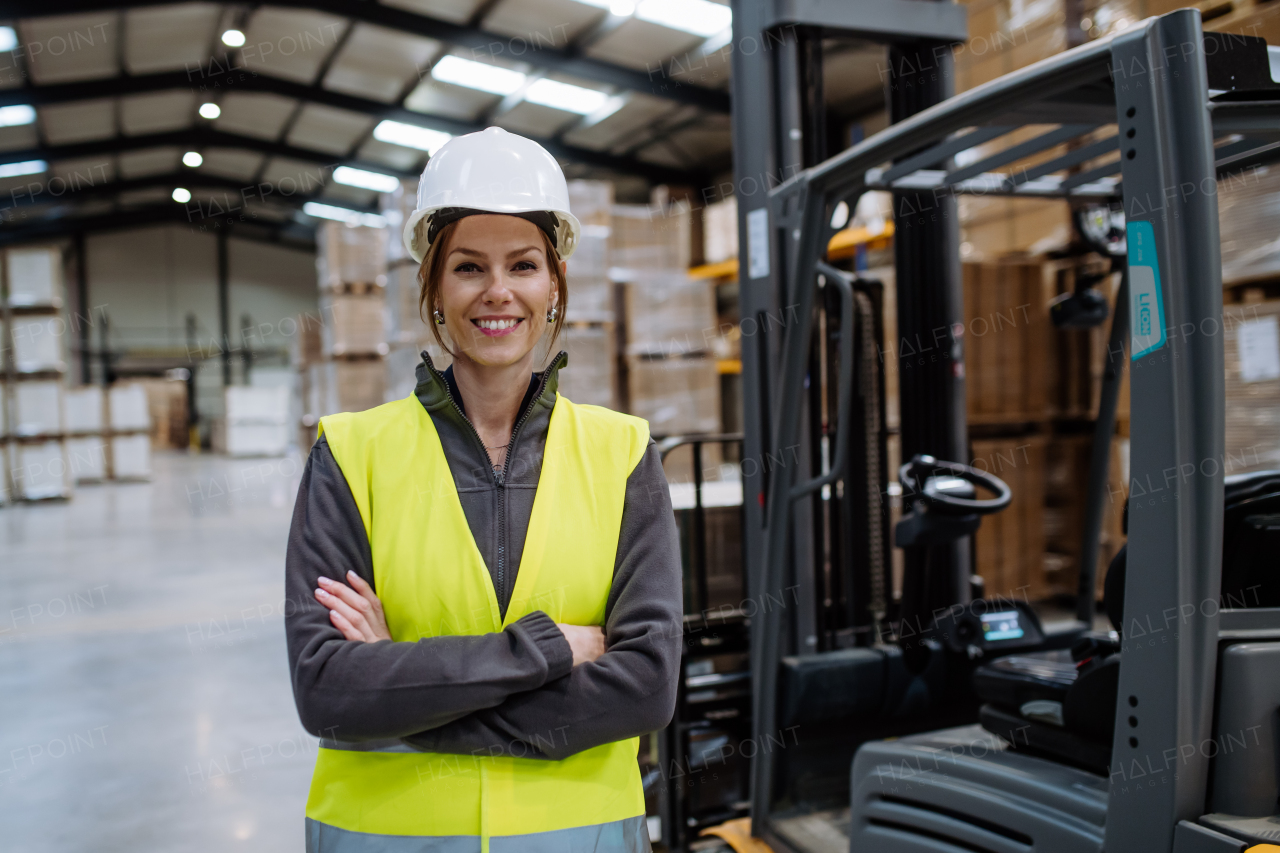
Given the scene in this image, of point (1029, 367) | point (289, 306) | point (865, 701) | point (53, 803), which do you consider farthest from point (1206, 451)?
point (289, 306)

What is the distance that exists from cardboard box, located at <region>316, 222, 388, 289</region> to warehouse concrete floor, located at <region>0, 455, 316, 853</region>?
9.63 ft

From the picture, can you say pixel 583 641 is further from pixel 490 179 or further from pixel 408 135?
pixel 408 135

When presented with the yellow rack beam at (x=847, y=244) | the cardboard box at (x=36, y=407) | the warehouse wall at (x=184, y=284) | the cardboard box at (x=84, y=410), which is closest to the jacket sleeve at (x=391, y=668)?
the yellow rack beam at (x=847, y=244)

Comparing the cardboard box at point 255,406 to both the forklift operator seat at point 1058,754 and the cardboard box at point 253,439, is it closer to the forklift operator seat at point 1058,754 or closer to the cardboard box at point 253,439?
the cardboard box at point 253,439

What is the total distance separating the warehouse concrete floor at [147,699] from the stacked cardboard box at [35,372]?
3.84m

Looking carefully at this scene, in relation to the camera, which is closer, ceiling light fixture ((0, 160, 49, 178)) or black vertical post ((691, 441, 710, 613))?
black vertical post ((691, 441, 710, 613))

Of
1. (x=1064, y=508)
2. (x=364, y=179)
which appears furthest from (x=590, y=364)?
(x=364, y=179)

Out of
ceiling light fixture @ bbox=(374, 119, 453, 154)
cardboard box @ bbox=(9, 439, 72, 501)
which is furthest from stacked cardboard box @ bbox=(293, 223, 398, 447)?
ceiling light fixture @ bbox=(374, 119, 453, 154)

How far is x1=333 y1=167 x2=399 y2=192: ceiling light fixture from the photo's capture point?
19297 millimetres

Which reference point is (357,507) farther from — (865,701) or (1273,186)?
(1273,186)

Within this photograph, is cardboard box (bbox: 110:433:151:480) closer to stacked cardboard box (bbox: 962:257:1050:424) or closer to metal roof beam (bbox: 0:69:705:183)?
metal roof beam (bbox: 0:69:705:183)

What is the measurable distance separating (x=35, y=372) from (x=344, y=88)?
6.22 m

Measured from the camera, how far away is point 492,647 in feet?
4.08

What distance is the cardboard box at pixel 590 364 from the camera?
7.48 metres
